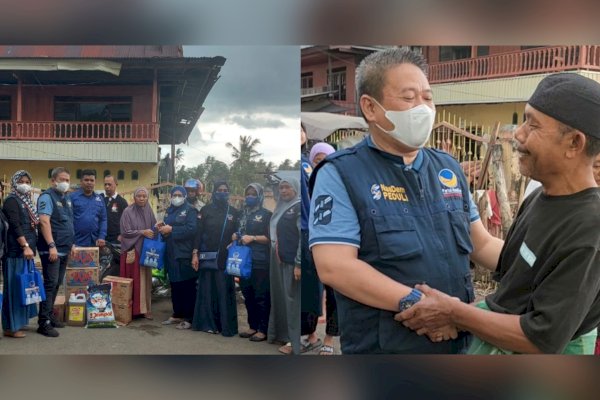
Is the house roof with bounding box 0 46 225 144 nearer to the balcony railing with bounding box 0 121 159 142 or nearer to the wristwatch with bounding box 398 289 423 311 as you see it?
the balcony railing with bounding box 0 121 159 142

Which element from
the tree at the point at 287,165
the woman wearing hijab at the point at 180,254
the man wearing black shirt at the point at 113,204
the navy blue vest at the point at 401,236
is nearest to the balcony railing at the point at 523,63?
the navy blue vest at the point at 401,236

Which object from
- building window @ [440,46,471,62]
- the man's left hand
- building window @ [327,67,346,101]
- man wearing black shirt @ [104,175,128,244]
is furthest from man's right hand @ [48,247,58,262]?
building window @ [440,46,471,62]

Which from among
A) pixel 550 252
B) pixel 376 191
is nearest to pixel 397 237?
pixel 376 191

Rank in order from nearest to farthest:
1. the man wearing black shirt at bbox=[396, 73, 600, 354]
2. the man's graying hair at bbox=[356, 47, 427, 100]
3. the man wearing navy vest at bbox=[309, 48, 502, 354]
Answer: the man wearing black shirt at bbox=[396, 73, 600, 354] < the man wearing navy vest at bbox=[309, 48, 502, 354] < the man's graying hair at bbox=[356, 47, 427, 100]

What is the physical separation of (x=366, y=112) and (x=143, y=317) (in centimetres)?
146

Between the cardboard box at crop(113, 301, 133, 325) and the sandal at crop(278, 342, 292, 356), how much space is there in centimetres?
75

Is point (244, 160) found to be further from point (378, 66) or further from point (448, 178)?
point (448, 178)

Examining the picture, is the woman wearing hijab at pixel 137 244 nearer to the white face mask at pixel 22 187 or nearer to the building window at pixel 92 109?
the building window at pixel 92 109

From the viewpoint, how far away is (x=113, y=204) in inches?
115

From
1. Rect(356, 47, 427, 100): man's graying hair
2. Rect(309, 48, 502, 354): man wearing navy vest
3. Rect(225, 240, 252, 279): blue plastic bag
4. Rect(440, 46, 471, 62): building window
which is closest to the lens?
Rect(309, 48, 502, 354): man wearing navy vest

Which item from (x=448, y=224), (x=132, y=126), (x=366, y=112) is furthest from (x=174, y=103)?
(x=448, y=224)

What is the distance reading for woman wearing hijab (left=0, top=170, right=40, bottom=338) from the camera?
2.93 meters

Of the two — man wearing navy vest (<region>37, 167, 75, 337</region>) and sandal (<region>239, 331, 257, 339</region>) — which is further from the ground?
man wearing navy vest (<region>37, 167, 75, 337</region>)

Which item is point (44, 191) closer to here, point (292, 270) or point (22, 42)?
point (22, 42)
